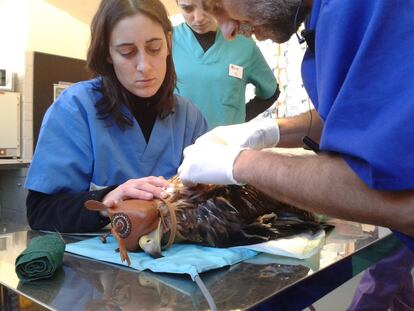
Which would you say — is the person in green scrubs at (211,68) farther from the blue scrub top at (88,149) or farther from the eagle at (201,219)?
the eagle at (201,219)

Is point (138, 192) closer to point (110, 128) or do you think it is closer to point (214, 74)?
point (110, 128)

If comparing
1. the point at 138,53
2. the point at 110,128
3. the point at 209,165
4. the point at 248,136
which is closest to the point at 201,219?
the point at 209,165

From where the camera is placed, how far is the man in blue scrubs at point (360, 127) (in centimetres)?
50

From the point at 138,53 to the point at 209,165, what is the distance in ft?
1.51

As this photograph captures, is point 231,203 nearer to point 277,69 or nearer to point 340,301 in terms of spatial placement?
point 340,301

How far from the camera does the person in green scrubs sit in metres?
1.74

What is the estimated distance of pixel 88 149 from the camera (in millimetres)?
1025

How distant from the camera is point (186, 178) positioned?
2.80 feet

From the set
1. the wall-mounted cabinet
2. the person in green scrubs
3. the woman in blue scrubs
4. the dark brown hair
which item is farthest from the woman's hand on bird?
the wall-mounted cabinet

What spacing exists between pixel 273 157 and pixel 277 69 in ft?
6.52

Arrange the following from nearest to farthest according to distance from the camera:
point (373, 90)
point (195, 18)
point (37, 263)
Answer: point (373, 90) < point (37, 263) < point (195, 18)

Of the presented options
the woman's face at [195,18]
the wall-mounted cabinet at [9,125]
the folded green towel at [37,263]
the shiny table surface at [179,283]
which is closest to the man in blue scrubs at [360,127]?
the shiny table surface at [179,283]

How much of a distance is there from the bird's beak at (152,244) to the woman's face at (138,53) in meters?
0.51

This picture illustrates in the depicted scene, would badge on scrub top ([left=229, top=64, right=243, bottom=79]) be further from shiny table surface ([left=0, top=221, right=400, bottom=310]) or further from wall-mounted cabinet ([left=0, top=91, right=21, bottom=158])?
wall-mounted cabinet ([left=0, top=91, right=21, bottom=158])
